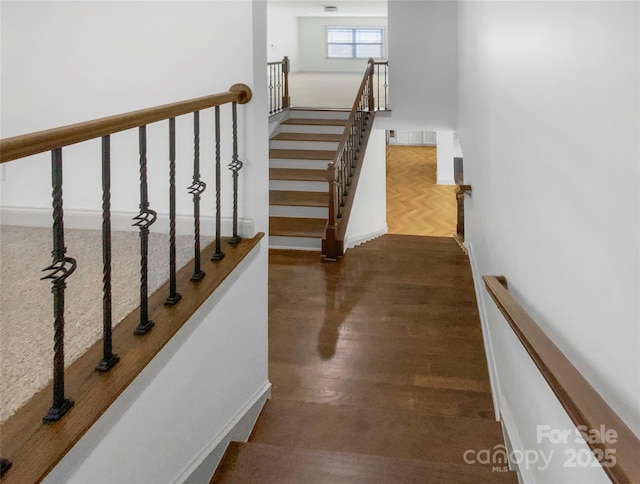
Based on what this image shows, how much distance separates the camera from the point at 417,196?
12.7 metres

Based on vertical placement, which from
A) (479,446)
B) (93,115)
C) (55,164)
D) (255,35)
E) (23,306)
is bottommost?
(479,446)

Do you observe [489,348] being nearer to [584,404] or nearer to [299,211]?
[584,404]

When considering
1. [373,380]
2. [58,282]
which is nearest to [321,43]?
[373,380]

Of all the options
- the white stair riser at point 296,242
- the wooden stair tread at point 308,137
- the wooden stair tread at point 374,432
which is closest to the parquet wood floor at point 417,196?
the wooden stair tread at point 308,137

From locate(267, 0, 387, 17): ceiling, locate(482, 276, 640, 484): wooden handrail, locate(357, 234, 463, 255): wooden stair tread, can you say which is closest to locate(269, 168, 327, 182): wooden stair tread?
locate(357, 234, 463, 255): wooden stair tread

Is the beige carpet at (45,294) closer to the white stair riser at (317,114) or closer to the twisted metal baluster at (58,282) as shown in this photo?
the twisted metal baluster at (58,282)

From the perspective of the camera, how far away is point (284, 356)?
3.36 m

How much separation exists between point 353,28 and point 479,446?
14191mm

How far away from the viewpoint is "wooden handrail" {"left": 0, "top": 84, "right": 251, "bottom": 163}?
1135 millimetres

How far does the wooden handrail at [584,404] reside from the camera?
964 mm

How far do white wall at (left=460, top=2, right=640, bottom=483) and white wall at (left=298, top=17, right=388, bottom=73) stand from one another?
12.8 m

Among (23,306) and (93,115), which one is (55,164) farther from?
(93,115)

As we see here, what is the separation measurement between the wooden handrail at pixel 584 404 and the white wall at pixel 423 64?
6069 mm

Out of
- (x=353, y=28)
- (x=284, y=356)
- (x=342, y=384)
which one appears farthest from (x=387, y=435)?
(x=353, y=28)
